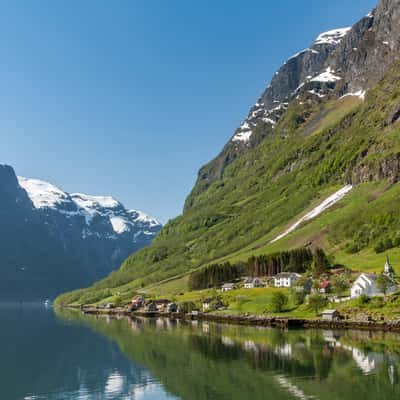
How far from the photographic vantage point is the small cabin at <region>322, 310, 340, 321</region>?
131475mm

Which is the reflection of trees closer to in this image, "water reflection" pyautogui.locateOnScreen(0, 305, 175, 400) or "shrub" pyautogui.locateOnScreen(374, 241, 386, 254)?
"water reflection" pyautogui.locateOnScreen(0, 305, 175, 400)

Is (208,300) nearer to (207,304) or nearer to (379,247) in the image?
(207,304)

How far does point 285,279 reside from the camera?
625ft

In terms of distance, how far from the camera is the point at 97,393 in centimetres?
6725

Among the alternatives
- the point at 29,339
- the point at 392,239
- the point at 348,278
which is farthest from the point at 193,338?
the point at 392,239

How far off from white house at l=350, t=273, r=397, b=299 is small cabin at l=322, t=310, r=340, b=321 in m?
13.6

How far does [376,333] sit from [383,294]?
93.2 feet

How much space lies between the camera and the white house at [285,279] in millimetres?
188750

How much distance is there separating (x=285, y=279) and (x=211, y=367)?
11376 centimetres

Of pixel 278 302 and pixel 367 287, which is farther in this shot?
pixel 278 302

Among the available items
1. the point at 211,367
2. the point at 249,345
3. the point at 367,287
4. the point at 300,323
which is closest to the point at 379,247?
the point at 367,287

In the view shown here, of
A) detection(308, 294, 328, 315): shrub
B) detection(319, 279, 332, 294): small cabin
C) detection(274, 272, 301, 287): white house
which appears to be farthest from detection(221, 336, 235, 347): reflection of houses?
detection(274, 272, 301, 287): white house

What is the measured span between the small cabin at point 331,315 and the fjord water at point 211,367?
11.2 m

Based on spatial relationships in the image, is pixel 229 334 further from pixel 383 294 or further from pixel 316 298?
pixel 383 294
